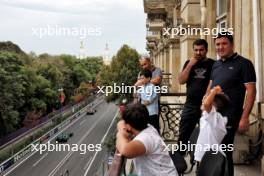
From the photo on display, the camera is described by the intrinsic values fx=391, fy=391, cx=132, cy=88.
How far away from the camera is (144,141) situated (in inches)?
141

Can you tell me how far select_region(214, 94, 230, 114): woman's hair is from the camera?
3942mm

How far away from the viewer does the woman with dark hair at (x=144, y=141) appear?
3621 millimetres

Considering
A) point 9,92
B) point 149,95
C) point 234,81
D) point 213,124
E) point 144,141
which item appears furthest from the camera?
point 9,92

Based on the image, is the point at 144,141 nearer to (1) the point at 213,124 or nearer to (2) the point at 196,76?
(1) the point at 213,124

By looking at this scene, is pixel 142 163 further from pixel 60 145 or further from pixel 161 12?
pixel 60 145

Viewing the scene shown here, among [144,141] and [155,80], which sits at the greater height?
[155,80]

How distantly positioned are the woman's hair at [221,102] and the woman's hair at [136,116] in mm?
771

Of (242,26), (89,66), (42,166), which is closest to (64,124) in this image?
(42,166)

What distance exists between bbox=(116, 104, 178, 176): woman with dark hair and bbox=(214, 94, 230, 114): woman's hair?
2.40ft

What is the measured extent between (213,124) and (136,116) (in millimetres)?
854

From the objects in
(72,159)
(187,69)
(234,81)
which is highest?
(187,69)

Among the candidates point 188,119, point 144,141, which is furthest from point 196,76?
point 144,141

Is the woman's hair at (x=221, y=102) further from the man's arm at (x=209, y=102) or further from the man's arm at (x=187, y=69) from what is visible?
the man's arm at (x=187, y=69)

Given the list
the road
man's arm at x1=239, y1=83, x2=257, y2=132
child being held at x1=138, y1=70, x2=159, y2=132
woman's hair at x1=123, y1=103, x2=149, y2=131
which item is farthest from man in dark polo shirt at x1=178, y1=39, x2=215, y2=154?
the road
